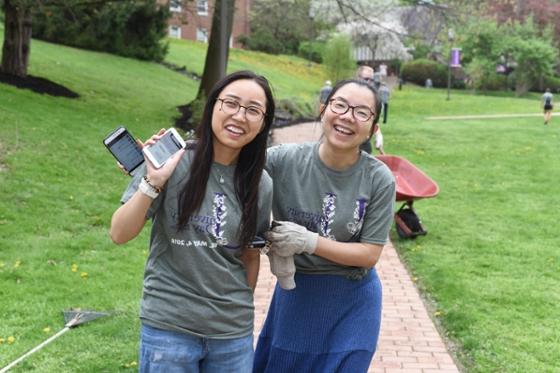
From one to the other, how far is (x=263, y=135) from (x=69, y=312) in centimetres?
340

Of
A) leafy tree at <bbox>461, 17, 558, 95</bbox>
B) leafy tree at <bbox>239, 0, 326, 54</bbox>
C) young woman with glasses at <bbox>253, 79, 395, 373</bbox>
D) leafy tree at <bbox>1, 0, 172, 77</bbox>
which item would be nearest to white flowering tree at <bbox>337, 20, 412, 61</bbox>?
leafy tree at <bbox>239, 0, 326, 54</bbox>

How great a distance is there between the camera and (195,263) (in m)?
2.30

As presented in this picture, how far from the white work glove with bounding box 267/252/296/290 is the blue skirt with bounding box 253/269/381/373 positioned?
0.19 metres

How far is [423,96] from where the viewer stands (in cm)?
3719

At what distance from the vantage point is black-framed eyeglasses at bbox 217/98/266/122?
7.85ft

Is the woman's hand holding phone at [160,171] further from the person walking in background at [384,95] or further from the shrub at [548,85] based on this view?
the shrub at [548,85]

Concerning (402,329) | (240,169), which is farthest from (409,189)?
(240,169)

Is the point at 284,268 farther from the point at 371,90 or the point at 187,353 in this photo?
the point at 371,90

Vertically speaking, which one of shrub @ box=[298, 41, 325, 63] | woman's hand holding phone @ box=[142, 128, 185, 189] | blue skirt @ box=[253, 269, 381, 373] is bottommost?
blue skirt @ box=[253, 269, 381, 373]

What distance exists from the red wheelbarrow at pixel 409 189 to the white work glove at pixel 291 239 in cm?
608

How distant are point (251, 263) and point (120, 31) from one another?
29465mm

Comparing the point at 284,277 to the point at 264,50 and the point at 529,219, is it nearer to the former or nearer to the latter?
the point at 529,219

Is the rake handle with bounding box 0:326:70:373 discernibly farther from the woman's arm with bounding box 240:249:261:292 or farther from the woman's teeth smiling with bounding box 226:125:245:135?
the woman's teeth smiling with bounding box 226:125:245:135

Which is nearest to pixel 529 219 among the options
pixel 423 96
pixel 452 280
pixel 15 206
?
pixel 452 280
